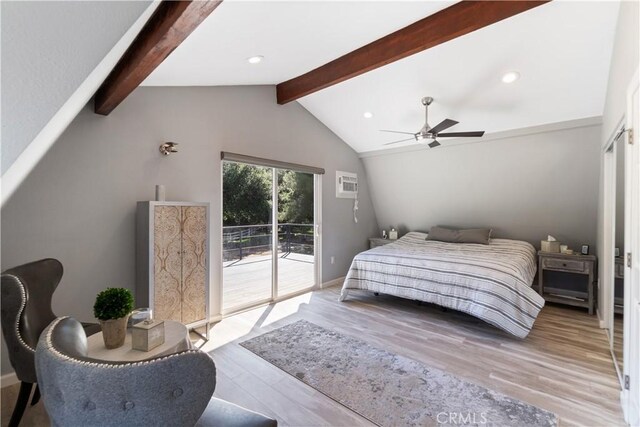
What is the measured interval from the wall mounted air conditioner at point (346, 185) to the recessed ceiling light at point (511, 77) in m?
2.78

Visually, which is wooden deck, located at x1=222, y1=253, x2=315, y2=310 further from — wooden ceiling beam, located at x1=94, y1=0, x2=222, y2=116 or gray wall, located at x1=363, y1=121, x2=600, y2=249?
wooden ceiling beam, located at x1=94, y1=0, x2=222, y2=116

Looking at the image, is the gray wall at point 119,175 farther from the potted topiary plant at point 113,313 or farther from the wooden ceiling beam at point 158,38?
the potted topiary plant at point 113,313

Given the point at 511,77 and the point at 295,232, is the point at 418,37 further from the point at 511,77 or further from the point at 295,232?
the point at 295,232

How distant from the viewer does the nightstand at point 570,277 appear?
3797mm

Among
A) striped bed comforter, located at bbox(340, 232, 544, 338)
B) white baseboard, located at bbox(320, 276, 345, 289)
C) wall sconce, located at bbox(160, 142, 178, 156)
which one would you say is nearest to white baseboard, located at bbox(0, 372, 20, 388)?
wall sconce, located at bbox(160, 142, 178, 156)

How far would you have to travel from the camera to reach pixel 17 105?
99 cm

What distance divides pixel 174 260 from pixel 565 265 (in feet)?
15.8

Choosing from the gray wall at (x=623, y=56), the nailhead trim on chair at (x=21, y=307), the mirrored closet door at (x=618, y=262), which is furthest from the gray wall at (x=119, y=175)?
the mirrored closet door at (x=618, y=262)

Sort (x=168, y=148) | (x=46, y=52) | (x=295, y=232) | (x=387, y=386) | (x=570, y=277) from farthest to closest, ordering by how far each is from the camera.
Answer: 1. (x=295, y=232)
2. (x=570, y=277)
3. (x=168, y=148)
4. (x=387, y=386)
5. (x=46, y=52)

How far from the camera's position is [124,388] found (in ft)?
2.72

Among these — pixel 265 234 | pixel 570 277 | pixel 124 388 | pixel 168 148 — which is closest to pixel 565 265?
pixel 570 277

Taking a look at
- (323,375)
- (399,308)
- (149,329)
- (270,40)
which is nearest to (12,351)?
(149,329)

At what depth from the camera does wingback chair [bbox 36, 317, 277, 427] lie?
32.7 inches

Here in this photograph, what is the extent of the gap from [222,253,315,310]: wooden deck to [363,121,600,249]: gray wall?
223cm
